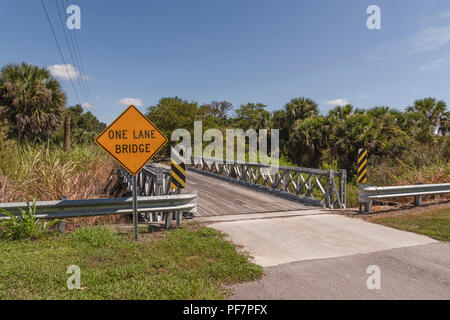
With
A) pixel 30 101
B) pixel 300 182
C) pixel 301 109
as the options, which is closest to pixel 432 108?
pixel 301 109

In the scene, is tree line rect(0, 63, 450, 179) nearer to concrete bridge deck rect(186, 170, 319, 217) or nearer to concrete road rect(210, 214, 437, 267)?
concrete bridge deck rect(186, 170, 319, 217)

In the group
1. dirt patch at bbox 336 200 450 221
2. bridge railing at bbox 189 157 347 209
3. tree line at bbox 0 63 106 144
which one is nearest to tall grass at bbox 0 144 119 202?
bridge railing at bbox 189 157 347 209

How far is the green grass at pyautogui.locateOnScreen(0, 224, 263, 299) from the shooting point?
10.9 feet

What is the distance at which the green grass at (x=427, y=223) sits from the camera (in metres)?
5.95

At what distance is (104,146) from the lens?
536 centimetres

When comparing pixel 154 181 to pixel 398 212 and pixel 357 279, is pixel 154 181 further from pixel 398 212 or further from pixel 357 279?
pixel 398 212

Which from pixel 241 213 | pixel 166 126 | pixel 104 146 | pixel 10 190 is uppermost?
pixel 166 126

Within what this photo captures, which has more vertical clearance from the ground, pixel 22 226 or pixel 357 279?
pixel 22 226

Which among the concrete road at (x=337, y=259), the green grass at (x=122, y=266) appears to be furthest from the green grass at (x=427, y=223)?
the green grass at (x=122, y=266)

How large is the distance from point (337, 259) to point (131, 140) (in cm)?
415

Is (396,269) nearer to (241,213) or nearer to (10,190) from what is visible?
(241,213)

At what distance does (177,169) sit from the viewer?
6.46 meters
